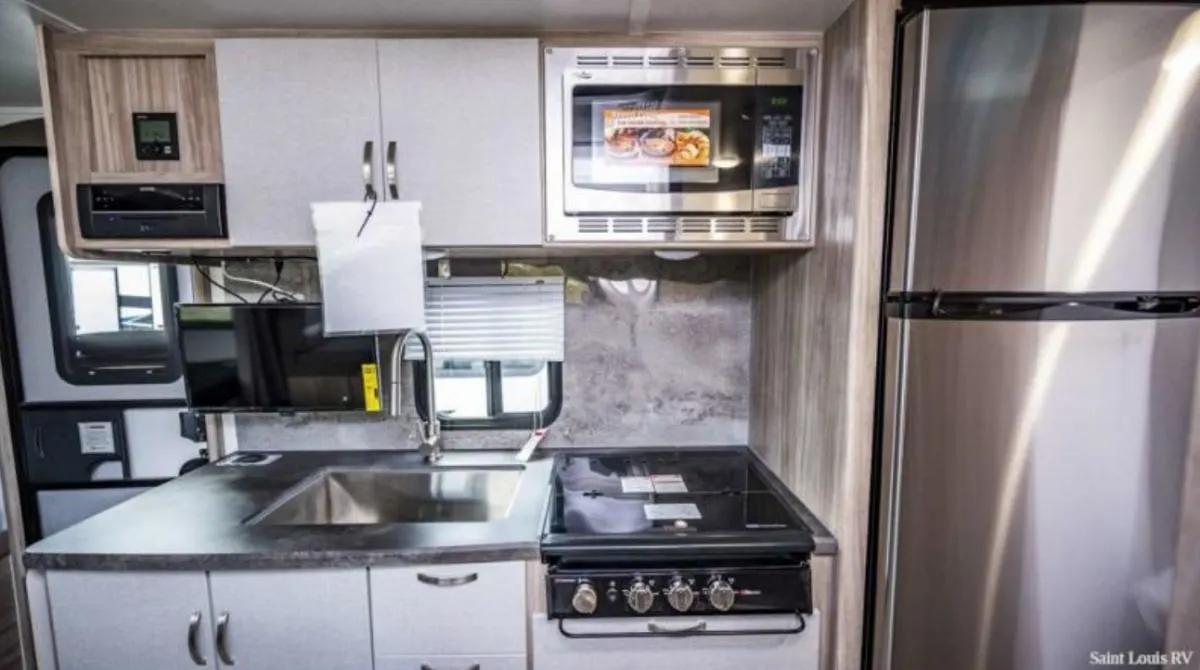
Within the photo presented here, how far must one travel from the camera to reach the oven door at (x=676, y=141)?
4.30 feet

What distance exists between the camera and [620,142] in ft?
4.33

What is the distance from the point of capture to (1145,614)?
1.10 meters

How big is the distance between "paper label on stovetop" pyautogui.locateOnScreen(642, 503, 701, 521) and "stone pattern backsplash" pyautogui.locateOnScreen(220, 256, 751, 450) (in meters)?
0.45

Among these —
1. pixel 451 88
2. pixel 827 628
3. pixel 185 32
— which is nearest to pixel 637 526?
pixel 827 628

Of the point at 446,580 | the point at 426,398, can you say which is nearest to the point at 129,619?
the point at 446,580

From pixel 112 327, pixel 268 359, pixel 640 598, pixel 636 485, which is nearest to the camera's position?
pixel 640 598

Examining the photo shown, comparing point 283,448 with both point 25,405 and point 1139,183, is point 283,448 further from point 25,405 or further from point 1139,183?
point 1139,183

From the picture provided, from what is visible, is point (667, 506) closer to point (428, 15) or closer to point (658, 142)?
point (658, 142)

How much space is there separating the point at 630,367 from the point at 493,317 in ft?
1.64

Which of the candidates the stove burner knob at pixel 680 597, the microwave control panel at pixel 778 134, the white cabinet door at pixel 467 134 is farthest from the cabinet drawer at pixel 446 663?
the microwave control panel at pixel 778 134

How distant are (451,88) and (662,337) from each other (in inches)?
39.1

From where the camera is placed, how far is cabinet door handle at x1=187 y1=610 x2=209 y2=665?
3.78 ft

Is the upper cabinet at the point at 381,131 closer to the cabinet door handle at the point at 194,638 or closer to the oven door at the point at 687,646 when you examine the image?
the cabinet door handle at the point at 194,638

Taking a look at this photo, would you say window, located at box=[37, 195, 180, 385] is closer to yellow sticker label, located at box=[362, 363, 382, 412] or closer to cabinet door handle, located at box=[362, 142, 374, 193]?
yellow sticker label, located at box=[362, 363, 382, 412]
